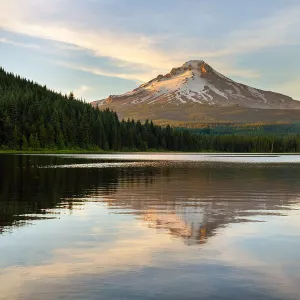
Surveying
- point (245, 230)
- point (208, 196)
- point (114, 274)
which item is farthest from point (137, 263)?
point (208, 196)

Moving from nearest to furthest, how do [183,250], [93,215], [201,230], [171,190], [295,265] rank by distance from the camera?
[295,265] < [183,250] < [201,230] < [93,215] < [171,190]

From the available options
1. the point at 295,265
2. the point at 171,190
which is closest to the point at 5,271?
the point at 295,265

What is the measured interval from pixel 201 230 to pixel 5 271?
1055cm

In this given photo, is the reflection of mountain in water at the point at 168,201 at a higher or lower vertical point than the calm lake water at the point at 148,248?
higher

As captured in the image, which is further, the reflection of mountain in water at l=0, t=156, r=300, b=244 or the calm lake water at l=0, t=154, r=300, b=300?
the reflection of mountain in water at l=0, t=156, r=300, b=244

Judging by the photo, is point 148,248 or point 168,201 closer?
point 148,248

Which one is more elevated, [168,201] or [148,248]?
[168,201]

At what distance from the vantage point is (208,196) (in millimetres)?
41219

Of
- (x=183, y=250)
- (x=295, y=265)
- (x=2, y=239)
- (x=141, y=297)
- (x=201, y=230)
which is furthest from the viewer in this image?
(x=201, y=230)

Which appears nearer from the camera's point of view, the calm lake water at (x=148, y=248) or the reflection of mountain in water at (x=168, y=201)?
the calm lake water at (x=148, y=248)

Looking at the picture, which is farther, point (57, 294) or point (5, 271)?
point (5, 271)

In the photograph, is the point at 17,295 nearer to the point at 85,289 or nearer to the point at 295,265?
the point at 85,289

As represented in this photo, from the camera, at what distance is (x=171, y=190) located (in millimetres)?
46312

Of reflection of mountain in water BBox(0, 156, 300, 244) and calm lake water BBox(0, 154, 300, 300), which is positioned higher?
reflection of mountain in water BBox(0, 156, 300, 244)
